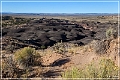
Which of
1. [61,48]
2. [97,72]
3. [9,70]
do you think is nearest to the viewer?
[97,72]

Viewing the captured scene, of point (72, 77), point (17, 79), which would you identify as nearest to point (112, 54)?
point (17, 79)

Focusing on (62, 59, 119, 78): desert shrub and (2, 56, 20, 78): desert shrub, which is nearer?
(62, 59, 119, 78): desert shrub

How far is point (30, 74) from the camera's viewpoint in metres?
13.5

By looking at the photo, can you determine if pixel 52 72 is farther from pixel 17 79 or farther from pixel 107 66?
pixel 107 66

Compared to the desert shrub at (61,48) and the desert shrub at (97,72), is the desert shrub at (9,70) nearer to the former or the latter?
the desert shrub at (97,72)

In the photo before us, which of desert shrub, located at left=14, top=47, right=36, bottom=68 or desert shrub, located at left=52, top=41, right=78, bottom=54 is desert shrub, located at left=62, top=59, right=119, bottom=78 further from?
desert shrub, located at left=52, top=41, right=78, bottom=54

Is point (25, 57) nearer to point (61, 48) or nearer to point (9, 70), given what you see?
point (9, 70)

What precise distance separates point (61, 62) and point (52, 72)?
78.3 inches

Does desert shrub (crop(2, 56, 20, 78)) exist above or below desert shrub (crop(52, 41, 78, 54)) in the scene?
below

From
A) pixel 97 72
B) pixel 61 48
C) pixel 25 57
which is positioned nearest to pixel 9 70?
pixel 25 57

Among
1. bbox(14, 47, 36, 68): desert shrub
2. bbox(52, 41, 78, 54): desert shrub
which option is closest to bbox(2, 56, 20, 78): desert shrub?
bbox(14, 47, 36, 68): desert shrub

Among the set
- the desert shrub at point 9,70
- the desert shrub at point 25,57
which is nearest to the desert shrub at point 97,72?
the desert shrub at point 9,70

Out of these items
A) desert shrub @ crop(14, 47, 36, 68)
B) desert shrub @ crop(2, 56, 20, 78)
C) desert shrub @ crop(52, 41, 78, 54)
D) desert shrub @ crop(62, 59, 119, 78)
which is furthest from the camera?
desert shrub @ crop(52, 41, 78, 54)

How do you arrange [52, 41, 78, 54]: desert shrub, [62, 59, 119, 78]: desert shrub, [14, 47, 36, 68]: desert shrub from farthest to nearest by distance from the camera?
[52, 41, 78, 54]: desert shrub → [14, 47, 36, 68]: desert shrub → [62, 59, 119, 78]: desert shrub
